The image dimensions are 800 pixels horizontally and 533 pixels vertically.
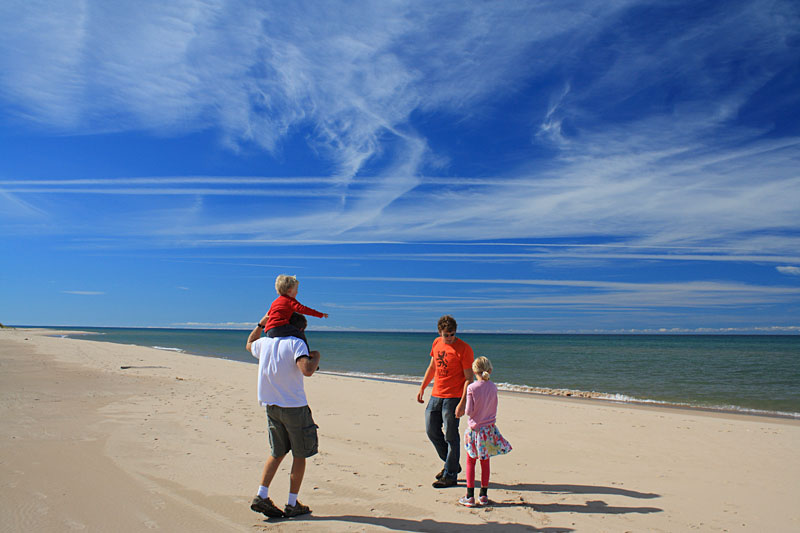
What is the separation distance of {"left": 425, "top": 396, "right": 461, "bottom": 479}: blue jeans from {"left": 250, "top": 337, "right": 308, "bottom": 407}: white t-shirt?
176cm

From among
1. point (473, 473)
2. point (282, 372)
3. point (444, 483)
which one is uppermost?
point (282, 372)

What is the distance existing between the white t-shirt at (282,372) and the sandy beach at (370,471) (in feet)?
3.30

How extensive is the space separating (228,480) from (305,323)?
2332 millimetres

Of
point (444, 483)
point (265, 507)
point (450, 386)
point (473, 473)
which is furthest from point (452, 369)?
point (265, 507)

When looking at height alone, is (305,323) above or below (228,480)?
above

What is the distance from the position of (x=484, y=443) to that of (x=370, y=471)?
5.62 ft

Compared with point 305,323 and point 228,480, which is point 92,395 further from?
point 305,323

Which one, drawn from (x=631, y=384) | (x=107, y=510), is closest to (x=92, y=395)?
(x=107, y=510)

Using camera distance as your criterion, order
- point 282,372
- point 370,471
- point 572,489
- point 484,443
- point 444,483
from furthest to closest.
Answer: point 370,471 → point 572,489 → point 444,483 → point 484,443 → point 282,372

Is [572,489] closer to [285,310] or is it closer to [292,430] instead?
[292,430]

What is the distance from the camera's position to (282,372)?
3998mm

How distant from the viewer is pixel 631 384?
2134 cm

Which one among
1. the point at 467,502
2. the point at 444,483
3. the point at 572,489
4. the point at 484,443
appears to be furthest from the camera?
the point at 572,489

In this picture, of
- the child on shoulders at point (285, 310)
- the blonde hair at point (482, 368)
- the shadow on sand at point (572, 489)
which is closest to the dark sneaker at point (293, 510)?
the child on shoulders at point (285, 310)
